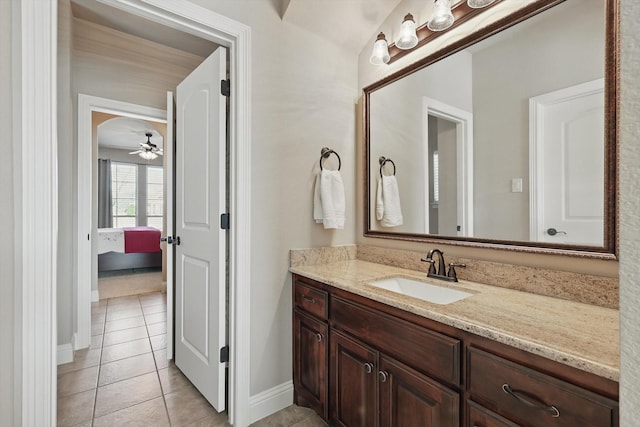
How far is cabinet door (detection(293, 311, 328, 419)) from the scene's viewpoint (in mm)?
1623

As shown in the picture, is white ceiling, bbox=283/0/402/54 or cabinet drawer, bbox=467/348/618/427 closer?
cabinet drawer, bbox=467/348/618/427

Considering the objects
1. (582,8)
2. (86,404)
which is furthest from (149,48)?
(582,8)

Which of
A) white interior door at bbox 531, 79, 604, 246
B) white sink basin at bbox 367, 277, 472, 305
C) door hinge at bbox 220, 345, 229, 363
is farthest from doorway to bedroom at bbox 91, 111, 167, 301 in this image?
white interior door at bbox 531, 79, 604, 246

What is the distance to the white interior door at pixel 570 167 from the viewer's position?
45.0 inches

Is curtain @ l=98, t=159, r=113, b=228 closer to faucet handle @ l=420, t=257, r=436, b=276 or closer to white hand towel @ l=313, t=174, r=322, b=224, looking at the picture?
white hand towel @ l=313, t=174, r=322, b=224

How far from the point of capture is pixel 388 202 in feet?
6.60

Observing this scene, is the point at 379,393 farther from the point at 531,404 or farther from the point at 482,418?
the point at 531,404

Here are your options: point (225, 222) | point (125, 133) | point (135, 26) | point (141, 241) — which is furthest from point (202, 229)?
point (125, 133)

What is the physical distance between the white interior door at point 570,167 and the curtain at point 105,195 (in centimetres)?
844

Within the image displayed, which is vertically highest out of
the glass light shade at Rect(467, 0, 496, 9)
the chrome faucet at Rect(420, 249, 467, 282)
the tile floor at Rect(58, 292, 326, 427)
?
the glass light shade at Rect(467, 0, 496, 9)

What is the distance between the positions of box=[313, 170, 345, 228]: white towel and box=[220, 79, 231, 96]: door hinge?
72 centimetres

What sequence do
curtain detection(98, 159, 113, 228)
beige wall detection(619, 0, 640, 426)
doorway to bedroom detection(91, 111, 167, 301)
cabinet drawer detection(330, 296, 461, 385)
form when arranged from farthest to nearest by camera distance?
curtain detection(98, 159, 113, 228) < doorway to bedroom detection(91, 111, 167, 301) < cabinet drawer detection(330, 296, 461, 385) < beige wall detection(619, 0, 640, 426)

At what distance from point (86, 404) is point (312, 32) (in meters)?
2.69
